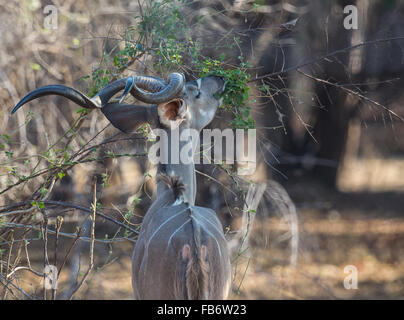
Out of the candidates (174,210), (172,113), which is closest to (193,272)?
(174,210)

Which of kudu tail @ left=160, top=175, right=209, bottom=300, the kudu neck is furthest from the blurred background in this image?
kudu tail @ left=160, top=175, right=209, bottom=300

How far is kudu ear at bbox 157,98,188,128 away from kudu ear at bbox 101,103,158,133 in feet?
0.18

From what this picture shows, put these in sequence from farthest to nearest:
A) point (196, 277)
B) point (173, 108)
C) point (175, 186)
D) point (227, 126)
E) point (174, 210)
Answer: point (227, 126) < point (173, 108) < point (175, 186) < point (174, 210) < point (196, 277)

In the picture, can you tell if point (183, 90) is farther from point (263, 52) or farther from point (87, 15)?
point (87, 15)

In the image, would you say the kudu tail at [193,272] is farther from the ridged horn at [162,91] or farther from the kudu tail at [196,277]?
the ridged horn at [162,91]

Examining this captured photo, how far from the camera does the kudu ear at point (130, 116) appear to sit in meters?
3.30

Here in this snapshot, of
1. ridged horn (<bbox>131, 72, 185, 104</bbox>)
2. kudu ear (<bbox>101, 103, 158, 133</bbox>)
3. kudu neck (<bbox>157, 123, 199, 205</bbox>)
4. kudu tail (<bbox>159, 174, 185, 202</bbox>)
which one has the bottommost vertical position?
kudu tail (<bbox>159, 174, 185, 202</bbox>)

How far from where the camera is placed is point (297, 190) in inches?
438

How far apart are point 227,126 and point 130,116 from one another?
221cm

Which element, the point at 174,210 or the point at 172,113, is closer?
the point at 174,210

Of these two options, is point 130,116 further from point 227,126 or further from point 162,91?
point 227,126

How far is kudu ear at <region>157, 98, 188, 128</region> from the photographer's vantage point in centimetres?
332

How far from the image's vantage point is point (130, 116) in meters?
3.37

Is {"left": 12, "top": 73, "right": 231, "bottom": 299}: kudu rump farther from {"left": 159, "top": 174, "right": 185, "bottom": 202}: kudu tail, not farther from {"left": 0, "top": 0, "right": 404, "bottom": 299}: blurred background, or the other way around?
{"left": 0, "top": 0, "right": 404, "bottom": 299}: blurred background
